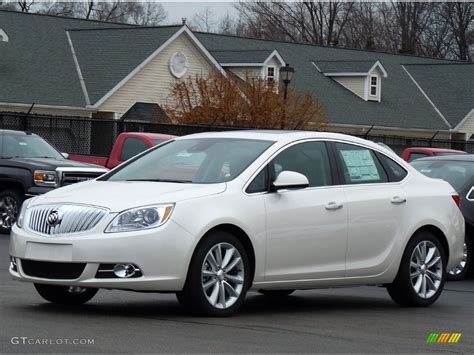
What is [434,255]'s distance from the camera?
11359 mm

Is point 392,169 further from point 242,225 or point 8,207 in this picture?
point 8,207

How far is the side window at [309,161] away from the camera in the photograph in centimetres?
1045

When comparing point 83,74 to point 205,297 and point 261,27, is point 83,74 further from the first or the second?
point 261,27

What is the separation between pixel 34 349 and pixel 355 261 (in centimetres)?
389

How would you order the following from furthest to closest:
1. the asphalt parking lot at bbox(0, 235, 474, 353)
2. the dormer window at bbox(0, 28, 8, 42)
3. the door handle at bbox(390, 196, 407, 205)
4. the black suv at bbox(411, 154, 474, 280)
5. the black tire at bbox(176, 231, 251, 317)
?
the dormer window at bbox(0, 28, 8, 42) < the black suv at bbox(411, 154, 474, 280) < the door handle at bbox(390, 196, 407, 205) < the black tire at bbox(176, 231, 251, 317) < the asphalt parking lot at bbox(0, 235, 474, 353)

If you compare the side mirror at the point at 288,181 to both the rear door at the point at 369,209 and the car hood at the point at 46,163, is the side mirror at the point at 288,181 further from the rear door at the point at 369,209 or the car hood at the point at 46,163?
the car hood at the point at 46,163

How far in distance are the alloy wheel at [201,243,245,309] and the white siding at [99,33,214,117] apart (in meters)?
33.4

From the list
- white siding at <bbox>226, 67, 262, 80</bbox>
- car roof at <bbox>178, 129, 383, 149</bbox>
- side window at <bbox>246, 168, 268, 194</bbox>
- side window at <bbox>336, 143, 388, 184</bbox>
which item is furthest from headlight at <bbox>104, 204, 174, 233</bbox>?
white siding at <bbox>226, 67, 262, 80</bbox>

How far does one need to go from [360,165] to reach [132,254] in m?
2.84

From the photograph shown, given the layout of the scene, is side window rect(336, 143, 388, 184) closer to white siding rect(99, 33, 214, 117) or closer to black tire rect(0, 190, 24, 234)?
black tire rect(0, 190, 24, 234)

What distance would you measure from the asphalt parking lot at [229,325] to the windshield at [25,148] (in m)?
9.10

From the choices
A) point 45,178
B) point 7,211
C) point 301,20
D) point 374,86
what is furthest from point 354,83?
point 45,178

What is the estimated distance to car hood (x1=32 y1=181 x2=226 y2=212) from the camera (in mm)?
9367

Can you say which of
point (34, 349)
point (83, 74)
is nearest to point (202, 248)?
point (34, 349)
